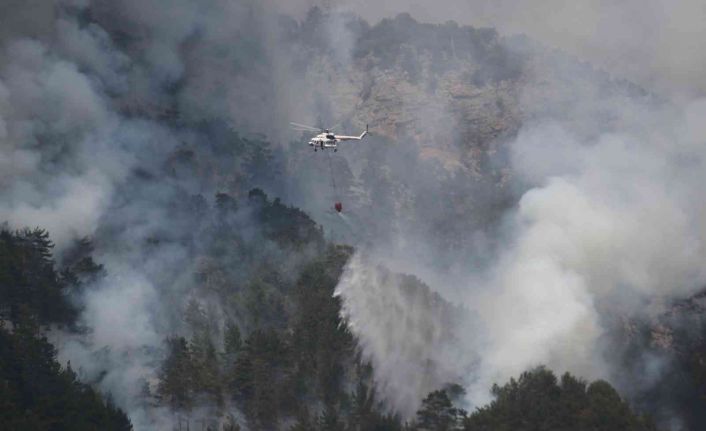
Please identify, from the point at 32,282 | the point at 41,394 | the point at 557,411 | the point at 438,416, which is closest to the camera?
the point at 557,411

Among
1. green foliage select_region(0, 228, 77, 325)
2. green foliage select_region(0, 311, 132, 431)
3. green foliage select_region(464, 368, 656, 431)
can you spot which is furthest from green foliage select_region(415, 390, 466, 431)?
green foliage select_region(0, 228, 77, 325)

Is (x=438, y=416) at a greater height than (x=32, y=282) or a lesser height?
lesser

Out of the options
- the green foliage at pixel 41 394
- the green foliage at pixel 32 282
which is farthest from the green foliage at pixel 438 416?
the green foliage at pixel 32 282

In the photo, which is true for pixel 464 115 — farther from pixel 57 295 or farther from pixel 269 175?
pixel 57 295

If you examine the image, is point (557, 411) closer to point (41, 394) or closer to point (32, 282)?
point (41, 394)

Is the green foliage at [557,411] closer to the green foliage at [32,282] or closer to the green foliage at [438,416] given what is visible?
the green foliage at [438,416]

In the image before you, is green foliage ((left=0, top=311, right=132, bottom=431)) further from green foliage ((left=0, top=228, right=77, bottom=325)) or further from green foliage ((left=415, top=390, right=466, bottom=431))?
green foliage ((left=415, top=390, right=466, bottom=431))

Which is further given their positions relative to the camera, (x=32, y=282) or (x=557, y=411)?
(x=32, y=282)

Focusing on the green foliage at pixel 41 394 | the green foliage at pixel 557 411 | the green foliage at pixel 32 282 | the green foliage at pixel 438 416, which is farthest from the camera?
the green foliage at pixel 32 282

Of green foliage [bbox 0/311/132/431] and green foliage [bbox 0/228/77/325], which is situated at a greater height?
green foliage [bbox 0/228/77/325]

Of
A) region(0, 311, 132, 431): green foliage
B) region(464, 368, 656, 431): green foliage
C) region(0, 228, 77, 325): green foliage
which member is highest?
region(0, 228, 77, 325): green foliage

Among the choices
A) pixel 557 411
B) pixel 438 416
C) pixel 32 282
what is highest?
pixel 32 282

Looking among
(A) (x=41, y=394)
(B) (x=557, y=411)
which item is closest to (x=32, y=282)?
(A) (x=41, y=394)

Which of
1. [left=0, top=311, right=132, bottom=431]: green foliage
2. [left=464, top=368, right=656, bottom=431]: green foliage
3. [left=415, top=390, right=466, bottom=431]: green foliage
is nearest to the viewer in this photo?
[left=464, top=368, right=656, bottom=431]: green foliage
